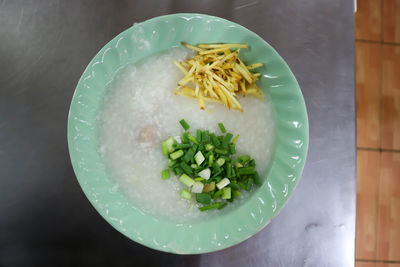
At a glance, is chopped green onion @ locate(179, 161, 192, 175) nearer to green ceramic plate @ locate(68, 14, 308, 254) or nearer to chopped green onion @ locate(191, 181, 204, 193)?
chopped green onion @ locate(191, 181, 204, 193)

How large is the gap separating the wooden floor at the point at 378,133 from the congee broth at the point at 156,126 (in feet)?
3.34

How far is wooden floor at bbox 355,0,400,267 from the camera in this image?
1.86 meters

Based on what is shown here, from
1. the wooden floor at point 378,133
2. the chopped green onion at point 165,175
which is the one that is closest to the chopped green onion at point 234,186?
the chopped green onion at point 165,175

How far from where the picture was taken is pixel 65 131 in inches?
47.9

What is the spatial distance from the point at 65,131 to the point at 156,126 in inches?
13.7

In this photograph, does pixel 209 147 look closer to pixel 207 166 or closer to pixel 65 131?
pixel 207 166

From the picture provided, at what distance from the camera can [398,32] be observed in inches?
77.2

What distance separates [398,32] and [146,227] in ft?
6.01

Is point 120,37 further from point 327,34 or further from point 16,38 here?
point 327,34

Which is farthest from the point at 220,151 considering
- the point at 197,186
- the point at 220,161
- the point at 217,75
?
the point at 217,75

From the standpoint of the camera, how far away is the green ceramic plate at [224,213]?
1069 mm

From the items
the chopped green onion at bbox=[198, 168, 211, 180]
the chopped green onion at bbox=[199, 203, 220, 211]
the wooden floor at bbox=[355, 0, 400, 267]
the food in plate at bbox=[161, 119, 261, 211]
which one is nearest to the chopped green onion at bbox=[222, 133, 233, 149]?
the food in plate at bbox=[161, 119, 261, 211]

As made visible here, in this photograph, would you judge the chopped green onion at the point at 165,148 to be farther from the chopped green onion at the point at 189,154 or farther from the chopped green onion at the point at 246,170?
the chopped green onion at the point at 246,170

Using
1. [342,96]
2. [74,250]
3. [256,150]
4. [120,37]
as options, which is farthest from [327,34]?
[74,250]
